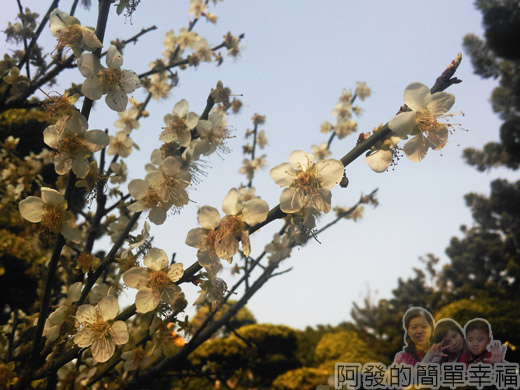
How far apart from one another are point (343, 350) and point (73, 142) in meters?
8.10

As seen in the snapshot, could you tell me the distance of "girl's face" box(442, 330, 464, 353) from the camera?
10.7ft

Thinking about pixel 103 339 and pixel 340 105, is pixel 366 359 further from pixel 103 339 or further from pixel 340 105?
pixel 103 339

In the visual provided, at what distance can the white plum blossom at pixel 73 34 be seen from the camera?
4.41ft

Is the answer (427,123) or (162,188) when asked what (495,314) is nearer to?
(427,123)

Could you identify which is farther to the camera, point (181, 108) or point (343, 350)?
point (343, 350)

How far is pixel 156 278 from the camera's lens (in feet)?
4.38

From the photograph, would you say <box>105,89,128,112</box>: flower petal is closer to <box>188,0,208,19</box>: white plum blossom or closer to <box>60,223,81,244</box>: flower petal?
<box>60,223,81,244</box>: flower petal

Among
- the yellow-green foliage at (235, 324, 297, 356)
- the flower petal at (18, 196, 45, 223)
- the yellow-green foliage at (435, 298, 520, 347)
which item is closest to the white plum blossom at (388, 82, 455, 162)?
the flower petal at (18, 196, 45, 223)

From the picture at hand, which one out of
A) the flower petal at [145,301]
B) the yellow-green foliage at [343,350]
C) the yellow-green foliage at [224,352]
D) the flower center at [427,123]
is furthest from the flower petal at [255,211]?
the yellow-green foliage at [343,350]

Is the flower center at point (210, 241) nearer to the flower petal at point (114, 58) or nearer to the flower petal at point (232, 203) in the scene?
the flower petal at point (232, 203)

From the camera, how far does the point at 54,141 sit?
1.36 metres

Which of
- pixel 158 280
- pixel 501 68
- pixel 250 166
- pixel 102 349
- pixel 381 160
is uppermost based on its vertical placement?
pixel 501 68

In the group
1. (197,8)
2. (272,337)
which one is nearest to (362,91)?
(197,8)

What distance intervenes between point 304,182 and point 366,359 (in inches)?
314
